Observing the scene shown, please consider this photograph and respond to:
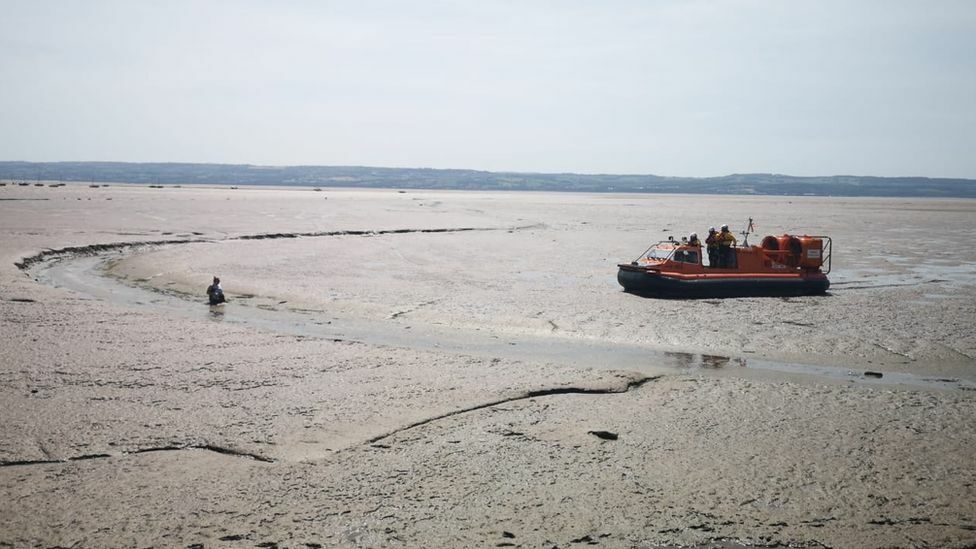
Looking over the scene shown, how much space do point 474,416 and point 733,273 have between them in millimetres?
10248

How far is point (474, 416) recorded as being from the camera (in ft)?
23.3

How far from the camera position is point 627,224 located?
4050 cm

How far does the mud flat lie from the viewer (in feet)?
16.3

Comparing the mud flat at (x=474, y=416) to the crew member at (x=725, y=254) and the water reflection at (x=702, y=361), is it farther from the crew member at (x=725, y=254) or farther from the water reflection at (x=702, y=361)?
the crew member at (x=725, y=254)

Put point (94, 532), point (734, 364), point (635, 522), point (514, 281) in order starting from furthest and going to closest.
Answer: point (514, 281) < point (734, 364) < point (635, 522) < point (94, 532)

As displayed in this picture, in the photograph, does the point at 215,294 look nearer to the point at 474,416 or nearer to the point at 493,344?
the point at 493,344

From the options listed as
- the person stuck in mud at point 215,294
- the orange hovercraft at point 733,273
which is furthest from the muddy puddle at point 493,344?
the orange hovercraft at point 733,273

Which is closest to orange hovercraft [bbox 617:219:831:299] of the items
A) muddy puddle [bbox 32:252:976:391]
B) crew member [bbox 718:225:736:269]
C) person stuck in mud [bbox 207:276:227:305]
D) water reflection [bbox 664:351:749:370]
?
crew member [bbox 718:225:736:269]

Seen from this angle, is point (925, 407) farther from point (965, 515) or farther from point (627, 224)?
point (627, 224)

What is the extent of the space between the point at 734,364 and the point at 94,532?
7704 millimetres

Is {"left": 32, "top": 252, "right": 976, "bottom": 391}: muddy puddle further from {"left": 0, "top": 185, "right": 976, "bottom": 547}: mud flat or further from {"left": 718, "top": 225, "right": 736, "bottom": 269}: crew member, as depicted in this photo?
{"left": 718, "top": 225, "right": 736, "bottom": 269}: crew member

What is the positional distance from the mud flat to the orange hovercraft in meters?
0.53

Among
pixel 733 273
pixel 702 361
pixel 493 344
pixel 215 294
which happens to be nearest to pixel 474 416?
pixel 493 344

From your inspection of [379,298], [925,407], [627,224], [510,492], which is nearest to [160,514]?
[510,492]
